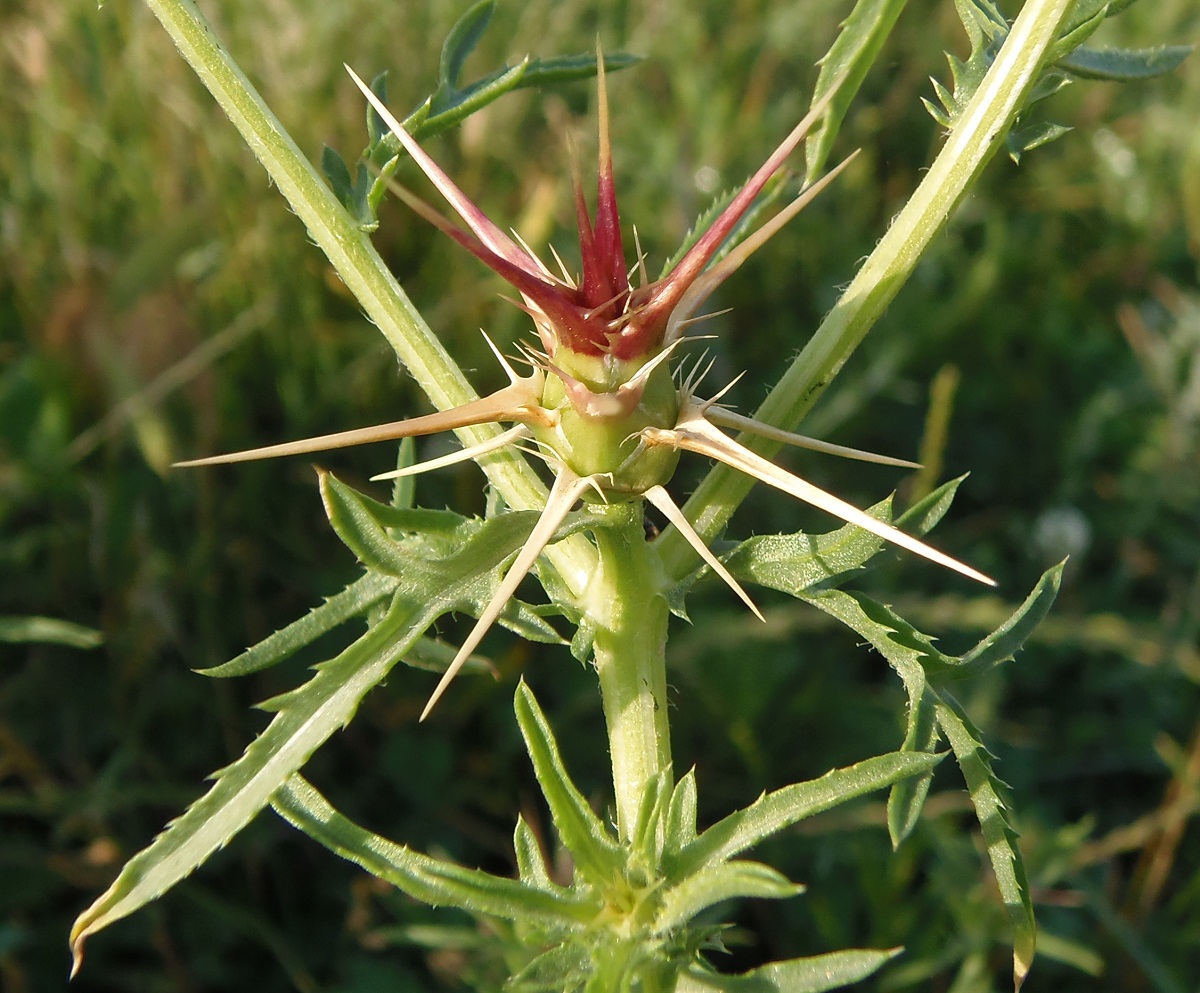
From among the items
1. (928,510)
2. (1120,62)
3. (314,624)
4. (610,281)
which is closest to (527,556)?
(610,281)

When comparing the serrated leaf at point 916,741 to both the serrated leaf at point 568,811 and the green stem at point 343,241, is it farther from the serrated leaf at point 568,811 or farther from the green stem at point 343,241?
the green stem at point 343,241

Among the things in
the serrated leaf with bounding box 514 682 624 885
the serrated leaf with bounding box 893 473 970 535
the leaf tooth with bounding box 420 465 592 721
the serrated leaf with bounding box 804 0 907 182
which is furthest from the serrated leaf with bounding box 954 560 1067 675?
the serrated leaf with bounding box 804 0 907 182

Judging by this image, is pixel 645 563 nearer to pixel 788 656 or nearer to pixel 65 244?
pixel 788 656

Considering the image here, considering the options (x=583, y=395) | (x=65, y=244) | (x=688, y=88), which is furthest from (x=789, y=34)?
(x=583, y=395)

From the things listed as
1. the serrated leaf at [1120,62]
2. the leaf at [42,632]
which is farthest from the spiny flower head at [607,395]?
the leaf at [42,632]

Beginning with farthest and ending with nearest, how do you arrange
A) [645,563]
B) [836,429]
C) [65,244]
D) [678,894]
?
1. [836,429]
2. [65,244]
3. [645,563]
4. [678,894]

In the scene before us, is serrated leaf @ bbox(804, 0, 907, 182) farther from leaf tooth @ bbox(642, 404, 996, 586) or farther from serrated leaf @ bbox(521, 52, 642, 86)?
leaf tooth @ bbox(642, 404, 996, 586)
